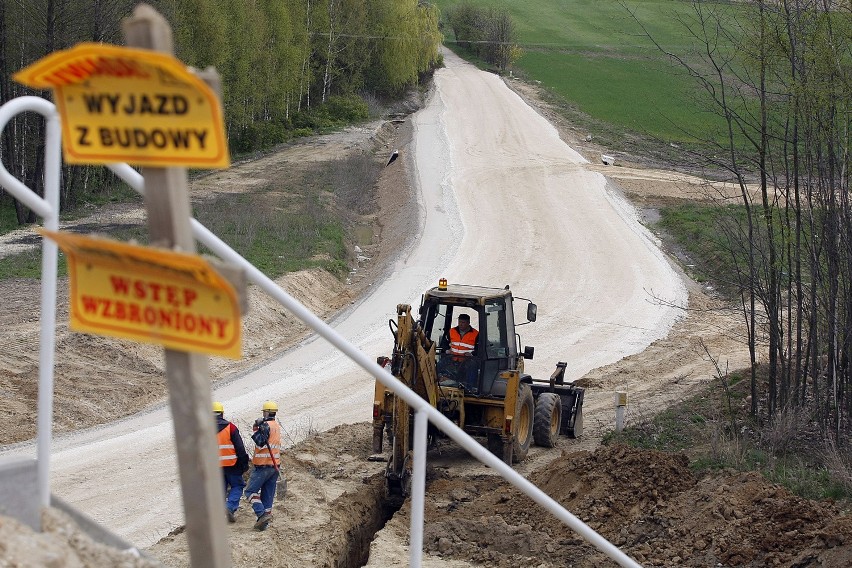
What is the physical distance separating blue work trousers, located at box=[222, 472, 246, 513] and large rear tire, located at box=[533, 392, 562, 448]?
5593mm

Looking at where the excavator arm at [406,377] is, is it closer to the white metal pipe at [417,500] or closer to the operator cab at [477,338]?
the operator cab at [477,338]

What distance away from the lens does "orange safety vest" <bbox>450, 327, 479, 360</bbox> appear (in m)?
13.3

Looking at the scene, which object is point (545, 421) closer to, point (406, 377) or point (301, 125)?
point (406, 377)

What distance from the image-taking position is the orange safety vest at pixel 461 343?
1332cm

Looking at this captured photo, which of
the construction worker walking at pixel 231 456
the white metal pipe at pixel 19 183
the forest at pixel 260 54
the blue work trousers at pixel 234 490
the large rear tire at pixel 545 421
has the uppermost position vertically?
the forest at pixel 260 54

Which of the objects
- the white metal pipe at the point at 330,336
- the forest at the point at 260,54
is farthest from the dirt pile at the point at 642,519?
the forest at the point at 260,54

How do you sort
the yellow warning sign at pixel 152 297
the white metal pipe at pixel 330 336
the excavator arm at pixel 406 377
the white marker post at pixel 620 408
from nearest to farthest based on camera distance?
the yellow warning sign at pixel 152 297
the white metal pipe at pixel 330 336
the excavator arm at pixel 406 377
the white marker post at pixel 620 408

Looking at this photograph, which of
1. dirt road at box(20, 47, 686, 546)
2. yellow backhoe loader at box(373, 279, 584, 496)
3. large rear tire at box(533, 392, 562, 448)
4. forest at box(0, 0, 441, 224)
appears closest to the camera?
yellow backhoe loader at box(373, 279, 584, 496)

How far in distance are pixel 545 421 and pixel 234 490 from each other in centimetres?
573

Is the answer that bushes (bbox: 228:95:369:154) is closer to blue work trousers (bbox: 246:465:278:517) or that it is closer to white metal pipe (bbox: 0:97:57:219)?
blue work trousers (bbox: 246:465:278:517)

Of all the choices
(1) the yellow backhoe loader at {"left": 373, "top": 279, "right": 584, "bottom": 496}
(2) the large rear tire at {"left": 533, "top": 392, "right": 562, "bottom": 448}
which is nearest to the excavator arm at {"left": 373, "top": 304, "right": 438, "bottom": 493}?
(1) the yellow backhoe loader at {"left": 373, "top": 279, "right": 584, "bottom": 496}

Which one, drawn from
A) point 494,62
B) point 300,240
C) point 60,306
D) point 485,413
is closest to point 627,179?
point 300,240

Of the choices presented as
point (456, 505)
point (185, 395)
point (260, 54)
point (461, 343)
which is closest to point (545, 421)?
point (461, 343)

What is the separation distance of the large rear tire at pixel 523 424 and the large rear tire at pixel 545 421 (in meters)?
0.37
